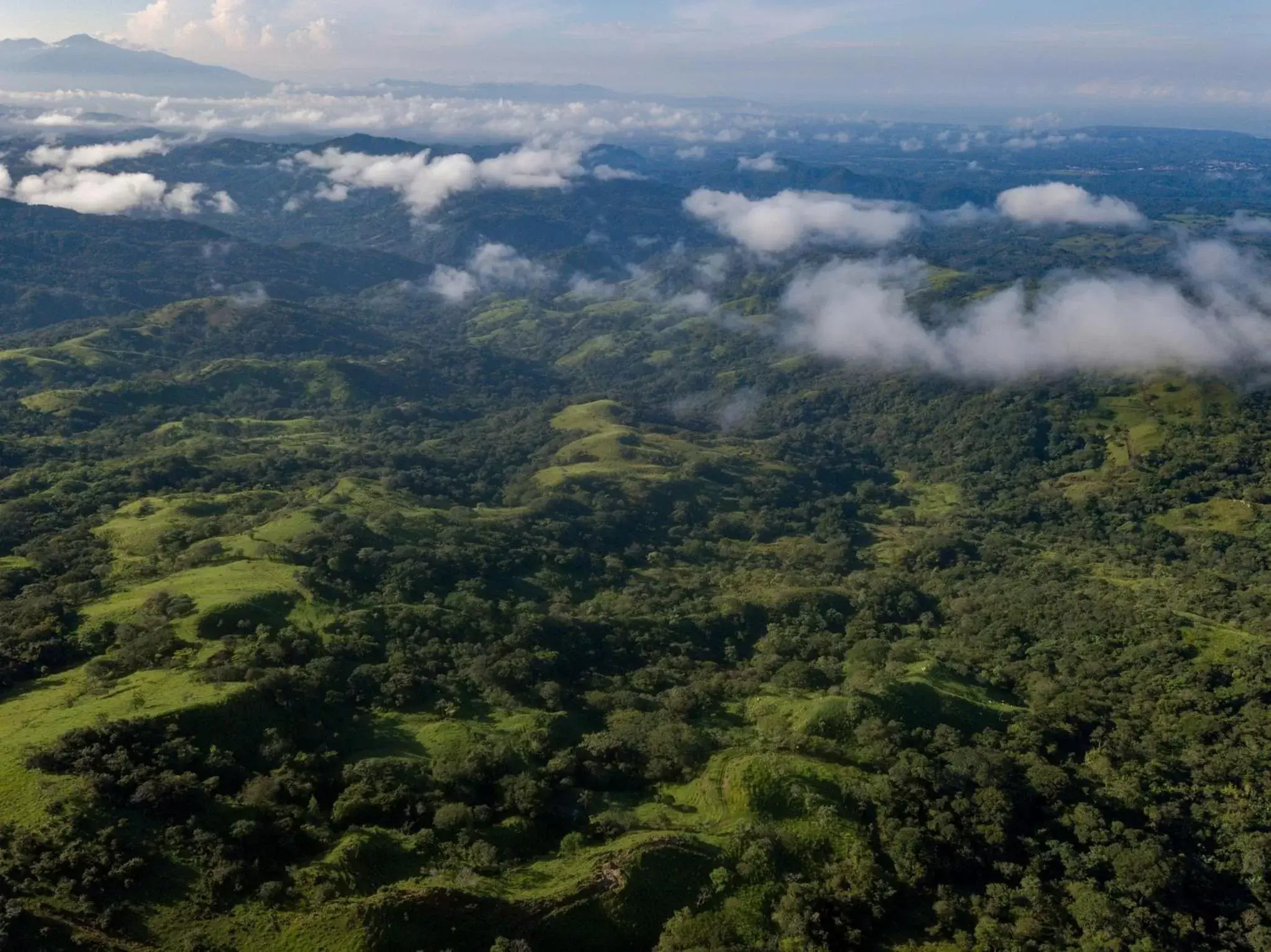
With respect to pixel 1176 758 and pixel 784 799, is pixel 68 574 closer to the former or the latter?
pixel 784 799

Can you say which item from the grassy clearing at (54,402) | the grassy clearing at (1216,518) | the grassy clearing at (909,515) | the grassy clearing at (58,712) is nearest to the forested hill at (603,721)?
the grassy clearing at (58,712)

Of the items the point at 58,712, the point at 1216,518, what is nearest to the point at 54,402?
the point at 58,712

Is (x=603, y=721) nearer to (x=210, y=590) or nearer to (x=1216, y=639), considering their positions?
(x=210, y=590)

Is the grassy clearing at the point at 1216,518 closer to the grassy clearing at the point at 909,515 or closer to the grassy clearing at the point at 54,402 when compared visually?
the grassy clearing at the point at 909,515

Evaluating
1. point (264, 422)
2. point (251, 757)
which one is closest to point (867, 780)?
point (251, 757)

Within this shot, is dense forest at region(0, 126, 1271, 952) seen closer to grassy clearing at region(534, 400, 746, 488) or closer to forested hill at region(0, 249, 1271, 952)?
forested hill at region(0, 249, 1271, 952)
